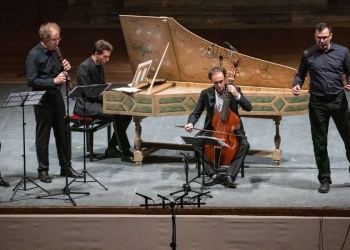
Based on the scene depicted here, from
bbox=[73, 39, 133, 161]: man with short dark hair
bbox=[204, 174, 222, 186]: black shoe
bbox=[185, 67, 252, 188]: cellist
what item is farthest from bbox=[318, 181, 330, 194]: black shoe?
bbox=[73, 39, 133, 161]: man with short dark hair

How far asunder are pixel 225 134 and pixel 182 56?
137 cm

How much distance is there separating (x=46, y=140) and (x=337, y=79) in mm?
2869

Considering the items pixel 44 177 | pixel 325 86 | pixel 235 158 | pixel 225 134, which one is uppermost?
pixel 325 86

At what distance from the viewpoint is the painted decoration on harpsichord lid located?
9055mm

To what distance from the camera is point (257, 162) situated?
9219 millimetres

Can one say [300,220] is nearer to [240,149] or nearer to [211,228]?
[211,228]

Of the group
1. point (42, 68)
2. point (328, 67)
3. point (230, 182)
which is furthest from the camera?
point (42, 68)

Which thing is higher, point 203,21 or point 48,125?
point 203,21

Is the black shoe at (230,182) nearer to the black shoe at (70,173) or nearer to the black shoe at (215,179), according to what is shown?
the black shoe at (215,179)

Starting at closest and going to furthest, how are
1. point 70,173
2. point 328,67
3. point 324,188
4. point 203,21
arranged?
point 328,67 → point 324,188 → point 70,173 → point 203,21

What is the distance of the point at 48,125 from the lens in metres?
8.59

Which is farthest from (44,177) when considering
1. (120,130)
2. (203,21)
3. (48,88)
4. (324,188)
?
(203,21)

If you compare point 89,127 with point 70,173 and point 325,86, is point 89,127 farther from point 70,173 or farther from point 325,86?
point 325,86

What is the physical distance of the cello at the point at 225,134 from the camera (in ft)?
27.5
